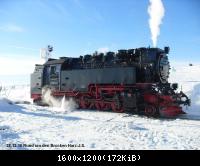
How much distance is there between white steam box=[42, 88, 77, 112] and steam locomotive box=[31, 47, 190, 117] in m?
0.33

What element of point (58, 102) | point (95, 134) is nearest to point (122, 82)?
point (58, 102)

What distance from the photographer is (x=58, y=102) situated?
19.5 metres

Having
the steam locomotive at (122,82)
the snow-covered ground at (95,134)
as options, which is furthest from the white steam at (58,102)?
the snow-covered ground at (95,134)

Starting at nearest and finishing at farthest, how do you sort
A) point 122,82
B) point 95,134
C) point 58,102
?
point 95,134
point 122,82
point 58,102

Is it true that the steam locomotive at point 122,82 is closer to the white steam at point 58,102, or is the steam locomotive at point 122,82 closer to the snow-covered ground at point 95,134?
the white steam at point 58,102

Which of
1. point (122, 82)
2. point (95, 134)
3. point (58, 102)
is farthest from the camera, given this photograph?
point (58, 102)

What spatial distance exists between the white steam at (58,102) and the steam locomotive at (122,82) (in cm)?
33

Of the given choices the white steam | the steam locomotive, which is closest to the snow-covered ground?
the steam locomotive

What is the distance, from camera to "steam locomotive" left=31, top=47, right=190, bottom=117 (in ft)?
48.7

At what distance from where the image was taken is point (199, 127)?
11.5m

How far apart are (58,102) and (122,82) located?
541 cm

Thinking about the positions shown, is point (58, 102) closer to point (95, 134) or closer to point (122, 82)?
point (122, 82)

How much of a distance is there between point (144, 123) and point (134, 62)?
4575mm
